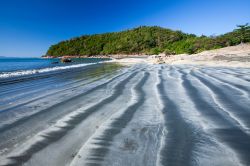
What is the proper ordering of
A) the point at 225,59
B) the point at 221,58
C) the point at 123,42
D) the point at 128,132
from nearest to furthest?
the point at 128,132 → the point at 225,59 → the point at 221,58 → the point at 123,42

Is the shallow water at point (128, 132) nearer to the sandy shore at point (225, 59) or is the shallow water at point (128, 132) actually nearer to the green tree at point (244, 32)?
the sandy shore at point (225, 59)

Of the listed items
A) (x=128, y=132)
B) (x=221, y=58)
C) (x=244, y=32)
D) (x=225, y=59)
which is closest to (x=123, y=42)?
(x=244, y=32)

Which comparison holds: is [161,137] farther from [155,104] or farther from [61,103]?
[61,103]

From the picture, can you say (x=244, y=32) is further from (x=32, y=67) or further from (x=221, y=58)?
(x=32, y=67)

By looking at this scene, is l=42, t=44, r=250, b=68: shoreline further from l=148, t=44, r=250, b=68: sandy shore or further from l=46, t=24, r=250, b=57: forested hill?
l=46, t=24, r=250, b=57: forested hill

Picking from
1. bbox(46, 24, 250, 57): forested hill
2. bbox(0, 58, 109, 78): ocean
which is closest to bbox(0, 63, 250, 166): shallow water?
bbox(0, 58, 109, 78): ocean

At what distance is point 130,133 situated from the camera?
13.1 feet

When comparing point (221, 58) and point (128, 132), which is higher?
→ point (128, 132)

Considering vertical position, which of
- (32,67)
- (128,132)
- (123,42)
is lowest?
(32,67)

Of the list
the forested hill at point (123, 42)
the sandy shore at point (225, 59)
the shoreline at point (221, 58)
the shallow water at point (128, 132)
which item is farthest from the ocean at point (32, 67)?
the forested hill at point (123, 42)

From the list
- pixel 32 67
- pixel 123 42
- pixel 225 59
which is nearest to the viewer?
pixel 225 59

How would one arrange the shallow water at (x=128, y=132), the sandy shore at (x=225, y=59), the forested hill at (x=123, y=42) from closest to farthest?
the shallow water at (x=128, y=132)
the sandy shore at (x=225, y=59)
the forested hill at (x=123, y=42)

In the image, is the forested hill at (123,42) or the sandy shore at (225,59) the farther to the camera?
the forested hill at (123,42)

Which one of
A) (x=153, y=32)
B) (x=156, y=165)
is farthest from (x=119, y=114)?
(x=153, y=32)
